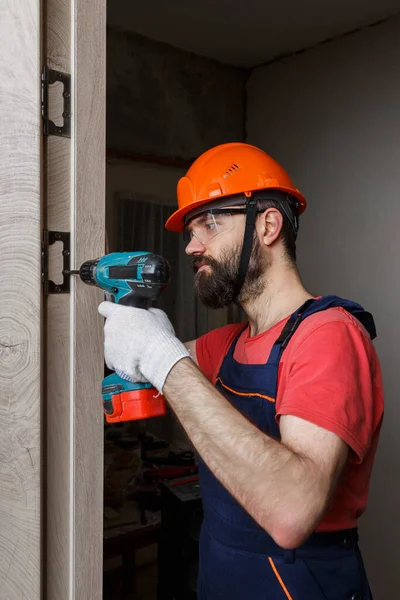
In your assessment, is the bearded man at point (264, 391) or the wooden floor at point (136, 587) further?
the wooden floor at point (136, 587)

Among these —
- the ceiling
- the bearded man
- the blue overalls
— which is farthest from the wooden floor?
the ceiling

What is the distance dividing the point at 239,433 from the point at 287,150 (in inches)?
132

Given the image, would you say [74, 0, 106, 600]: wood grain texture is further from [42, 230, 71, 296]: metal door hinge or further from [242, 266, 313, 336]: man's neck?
[242, 266, 313, 336]: man's neck

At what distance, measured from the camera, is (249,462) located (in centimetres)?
104

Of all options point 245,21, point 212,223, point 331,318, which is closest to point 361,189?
point 245,21

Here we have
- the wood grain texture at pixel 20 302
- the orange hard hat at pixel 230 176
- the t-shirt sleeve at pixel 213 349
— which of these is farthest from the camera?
the t-shirt sleeve at pixel 213 349

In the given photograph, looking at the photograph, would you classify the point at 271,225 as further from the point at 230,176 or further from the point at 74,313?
the point at 74,313

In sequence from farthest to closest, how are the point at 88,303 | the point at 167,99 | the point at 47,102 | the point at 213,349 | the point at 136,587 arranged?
the point at 167,99 → the point at 136,587 → the point at 213,349 → the point at 88,303 → the point at 47,102

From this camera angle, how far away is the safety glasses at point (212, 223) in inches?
61.3

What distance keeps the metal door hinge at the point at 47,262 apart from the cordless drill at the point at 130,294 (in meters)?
0.04

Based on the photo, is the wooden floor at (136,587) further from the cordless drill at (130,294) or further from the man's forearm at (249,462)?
the man's forearm at (249,462)

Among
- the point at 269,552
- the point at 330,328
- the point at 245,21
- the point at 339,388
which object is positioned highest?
the point at 245,21

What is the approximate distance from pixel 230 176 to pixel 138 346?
0.60 m

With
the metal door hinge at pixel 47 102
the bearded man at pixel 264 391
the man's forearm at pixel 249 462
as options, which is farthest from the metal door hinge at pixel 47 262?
the man's forearm at pixel 249 462
